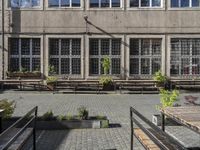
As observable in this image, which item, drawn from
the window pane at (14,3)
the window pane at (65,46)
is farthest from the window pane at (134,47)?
the window pane at (14,3)

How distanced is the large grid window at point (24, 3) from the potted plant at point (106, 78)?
18.7ft

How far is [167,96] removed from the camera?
41.1 ft

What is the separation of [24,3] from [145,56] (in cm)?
853

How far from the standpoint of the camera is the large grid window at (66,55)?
97.7ft

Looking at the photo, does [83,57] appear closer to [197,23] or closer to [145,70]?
[145,70]

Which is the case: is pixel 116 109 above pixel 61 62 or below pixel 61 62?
below

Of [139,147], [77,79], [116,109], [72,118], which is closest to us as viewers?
[139,147]

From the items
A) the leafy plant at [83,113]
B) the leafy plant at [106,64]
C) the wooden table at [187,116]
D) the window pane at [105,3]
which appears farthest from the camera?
the window pane at [105,3]

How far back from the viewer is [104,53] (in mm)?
29938

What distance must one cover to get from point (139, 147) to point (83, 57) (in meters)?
20.3

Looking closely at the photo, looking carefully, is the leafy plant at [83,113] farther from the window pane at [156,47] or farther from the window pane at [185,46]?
the window pane at [185,46]

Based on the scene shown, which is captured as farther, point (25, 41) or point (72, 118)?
point (25, 41)

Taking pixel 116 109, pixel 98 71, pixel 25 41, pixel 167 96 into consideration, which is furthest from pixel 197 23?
pixel 167 96

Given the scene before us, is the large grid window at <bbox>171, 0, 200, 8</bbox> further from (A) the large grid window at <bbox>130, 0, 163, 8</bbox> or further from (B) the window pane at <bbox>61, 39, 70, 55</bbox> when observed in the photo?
(B) the window pane at <bbox>61, 39, 70, 55</bbox>
